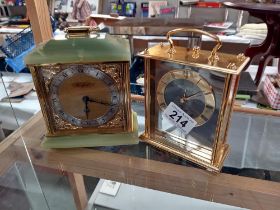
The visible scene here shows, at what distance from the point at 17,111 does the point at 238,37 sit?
1.31 metres

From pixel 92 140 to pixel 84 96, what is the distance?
0.09 meters

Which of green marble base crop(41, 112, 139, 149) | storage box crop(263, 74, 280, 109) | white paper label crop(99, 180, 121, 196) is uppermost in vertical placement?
green marble base crop(41, 112, 139, 149)

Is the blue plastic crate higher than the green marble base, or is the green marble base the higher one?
the blue plastic crate

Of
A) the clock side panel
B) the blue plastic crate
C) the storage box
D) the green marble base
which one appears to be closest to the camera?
the clock side panel

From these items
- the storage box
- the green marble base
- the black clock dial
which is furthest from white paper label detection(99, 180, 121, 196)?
the storage box

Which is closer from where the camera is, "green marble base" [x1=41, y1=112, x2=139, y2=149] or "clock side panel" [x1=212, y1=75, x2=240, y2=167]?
"clock side panel" [x1=212, y1=75, x2=240, y2=167]

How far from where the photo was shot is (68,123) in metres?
0.48

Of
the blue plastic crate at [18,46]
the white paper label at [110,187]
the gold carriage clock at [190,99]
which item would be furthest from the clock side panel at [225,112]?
the blue plastic crate at [18,46]

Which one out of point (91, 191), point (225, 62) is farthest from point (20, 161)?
point (225, 62)

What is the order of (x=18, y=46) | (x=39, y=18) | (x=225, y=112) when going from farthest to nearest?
(x=18, y=46) → (x=39, y=18) → (x=225, y=112)

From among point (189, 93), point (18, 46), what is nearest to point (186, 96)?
point (189, 93)

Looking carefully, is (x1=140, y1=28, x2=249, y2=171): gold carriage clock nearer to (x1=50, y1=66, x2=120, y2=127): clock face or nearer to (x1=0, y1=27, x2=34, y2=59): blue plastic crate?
(x1=50, y1=66, x2=120, y2=127): clock face

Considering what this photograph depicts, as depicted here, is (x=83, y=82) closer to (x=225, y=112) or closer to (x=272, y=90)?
(x=225, y=112)

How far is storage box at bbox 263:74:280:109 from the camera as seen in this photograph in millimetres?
717
